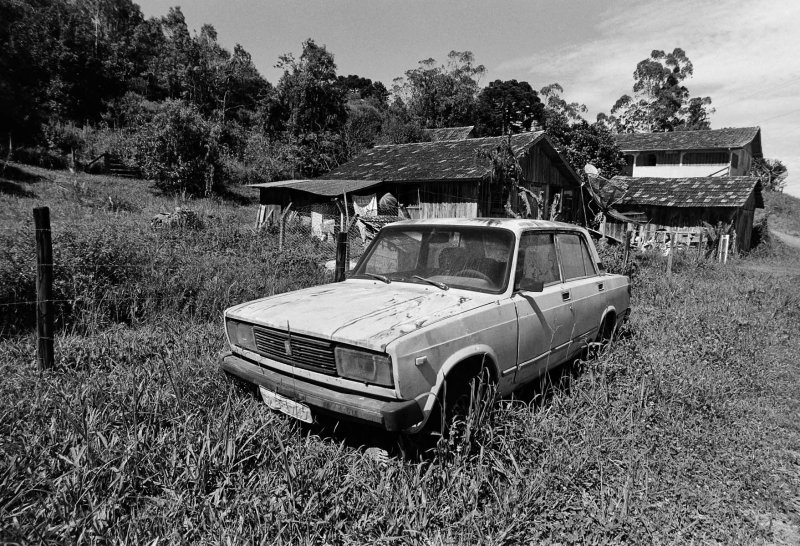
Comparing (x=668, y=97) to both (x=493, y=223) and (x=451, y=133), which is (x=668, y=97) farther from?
(x=493, y=223)

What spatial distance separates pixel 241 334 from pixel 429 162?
1469cm

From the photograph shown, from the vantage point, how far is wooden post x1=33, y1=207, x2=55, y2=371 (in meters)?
3.77

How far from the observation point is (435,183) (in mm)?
16078

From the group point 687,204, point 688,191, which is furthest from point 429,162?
point 688,191

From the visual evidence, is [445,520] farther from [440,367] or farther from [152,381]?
[152,381]

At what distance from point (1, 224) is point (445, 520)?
494 inches

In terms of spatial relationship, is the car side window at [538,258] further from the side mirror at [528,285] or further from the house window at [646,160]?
the house window at [646,160]

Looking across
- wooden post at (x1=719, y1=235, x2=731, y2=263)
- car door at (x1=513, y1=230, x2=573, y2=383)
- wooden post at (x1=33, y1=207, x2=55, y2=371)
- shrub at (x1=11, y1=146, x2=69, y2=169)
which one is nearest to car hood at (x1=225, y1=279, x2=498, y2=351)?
car door at (x1=513, y1=230, x2=573, y2=383)

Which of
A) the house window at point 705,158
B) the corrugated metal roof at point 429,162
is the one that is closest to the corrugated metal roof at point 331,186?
the corrugated metal roof at point 429,162

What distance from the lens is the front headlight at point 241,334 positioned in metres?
3.37

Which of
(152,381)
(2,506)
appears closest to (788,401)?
(152,381)

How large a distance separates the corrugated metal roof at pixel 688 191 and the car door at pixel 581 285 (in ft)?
58.8

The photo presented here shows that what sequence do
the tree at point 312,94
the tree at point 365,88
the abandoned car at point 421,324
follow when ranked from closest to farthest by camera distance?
the abandoned car at point 421,324 → the tree at point 312,94 → the tree at point 365,88

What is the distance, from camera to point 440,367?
2.86m
